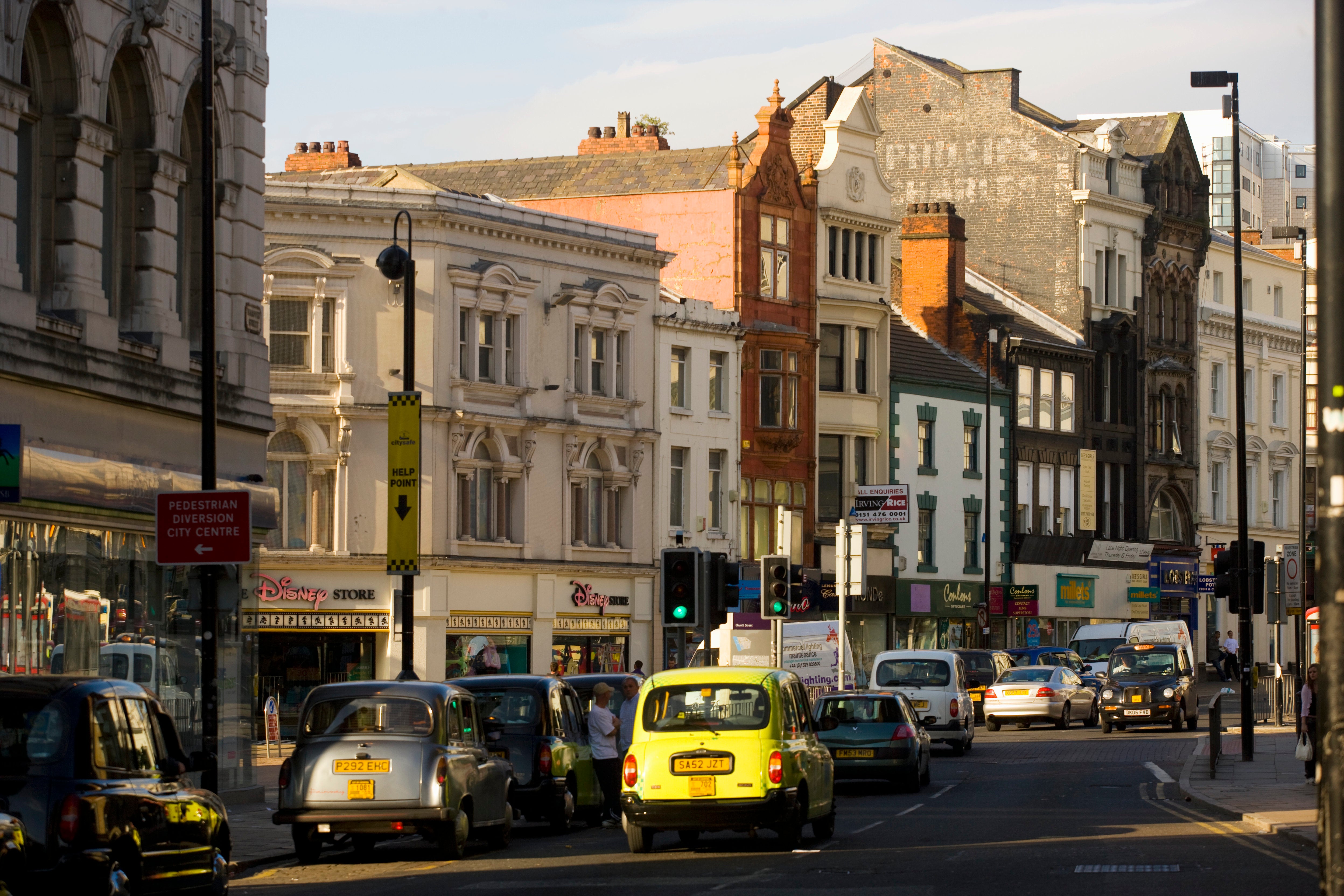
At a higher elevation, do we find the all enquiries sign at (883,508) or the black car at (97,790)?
the all enquiries sign at (883,508)

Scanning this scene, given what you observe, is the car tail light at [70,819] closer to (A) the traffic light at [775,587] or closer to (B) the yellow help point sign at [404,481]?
(B) the yellow help point sign at [404,481]

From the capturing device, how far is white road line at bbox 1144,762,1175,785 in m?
30.6

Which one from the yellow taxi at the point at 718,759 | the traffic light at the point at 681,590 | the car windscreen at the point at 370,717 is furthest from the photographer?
the traffic light at the point at 681,590

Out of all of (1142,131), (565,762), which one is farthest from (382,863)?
(1142,131)

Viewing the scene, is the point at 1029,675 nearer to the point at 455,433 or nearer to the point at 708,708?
the point at 455,433

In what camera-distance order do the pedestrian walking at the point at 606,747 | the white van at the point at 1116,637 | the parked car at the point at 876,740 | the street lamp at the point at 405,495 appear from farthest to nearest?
the white van at the point at 1116,637, the parked car at the point at 876,740, the street lamp at the point at 405,495, the pedestrian walking at the point at 606,747

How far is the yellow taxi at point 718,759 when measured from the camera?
773 inches

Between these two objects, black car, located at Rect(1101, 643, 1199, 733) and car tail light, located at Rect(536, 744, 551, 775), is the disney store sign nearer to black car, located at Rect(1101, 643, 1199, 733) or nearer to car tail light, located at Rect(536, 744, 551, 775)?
black car, located at Rect(1101, 643, 1199, 733)

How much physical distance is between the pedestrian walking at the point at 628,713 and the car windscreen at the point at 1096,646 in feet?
109

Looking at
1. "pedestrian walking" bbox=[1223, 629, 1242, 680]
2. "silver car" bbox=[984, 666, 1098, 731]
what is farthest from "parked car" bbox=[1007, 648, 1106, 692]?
"pedestrian walking" bbox=[1223, 629, 1242, 680]

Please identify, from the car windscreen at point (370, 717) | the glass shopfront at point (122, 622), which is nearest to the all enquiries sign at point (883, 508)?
the glass shopfront at point (122, 622)

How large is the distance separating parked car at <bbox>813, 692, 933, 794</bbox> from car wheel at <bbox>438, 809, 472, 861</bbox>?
31.3 ft

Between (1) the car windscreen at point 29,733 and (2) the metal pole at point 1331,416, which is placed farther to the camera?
(1) the car windscreen at point 29,733

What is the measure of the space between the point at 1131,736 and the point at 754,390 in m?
18.2
